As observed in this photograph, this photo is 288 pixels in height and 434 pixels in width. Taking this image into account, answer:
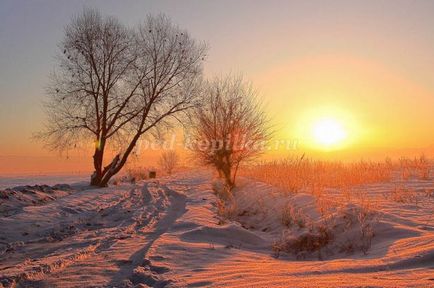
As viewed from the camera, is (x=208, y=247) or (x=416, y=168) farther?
(x=416, y=168)

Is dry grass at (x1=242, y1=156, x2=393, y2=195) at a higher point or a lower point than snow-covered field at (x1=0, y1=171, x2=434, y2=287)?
higher

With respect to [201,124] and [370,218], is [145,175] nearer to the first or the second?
[201,124]

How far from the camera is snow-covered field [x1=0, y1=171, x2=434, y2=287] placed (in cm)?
438

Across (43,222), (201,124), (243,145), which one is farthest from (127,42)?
(43,222)

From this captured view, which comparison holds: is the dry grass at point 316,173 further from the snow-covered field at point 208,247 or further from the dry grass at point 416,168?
the snow-covered field at point 208,247

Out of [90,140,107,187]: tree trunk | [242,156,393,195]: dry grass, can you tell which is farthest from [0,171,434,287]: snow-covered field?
[90,140,107,187]: tree trunk

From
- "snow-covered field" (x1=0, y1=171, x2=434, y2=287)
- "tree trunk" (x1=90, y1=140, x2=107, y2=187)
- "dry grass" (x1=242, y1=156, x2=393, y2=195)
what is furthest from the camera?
"tree trunk" (x1=90, y1=140, x2=107, y2=187)

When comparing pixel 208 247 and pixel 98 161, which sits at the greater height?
pixel 98 161

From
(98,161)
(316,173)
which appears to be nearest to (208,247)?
(316,173)

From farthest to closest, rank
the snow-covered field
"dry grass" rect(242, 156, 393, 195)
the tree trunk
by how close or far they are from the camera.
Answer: the tree trunk
"dry grass" rect(242, 156, 393, 195)
the snow-covered field

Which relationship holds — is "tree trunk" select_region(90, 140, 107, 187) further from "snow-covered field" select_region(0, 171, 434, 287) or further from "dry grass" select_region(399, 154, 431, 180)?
"dry grass" select_region(399, 154, 431, 180)

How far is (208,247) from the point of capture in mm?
6348

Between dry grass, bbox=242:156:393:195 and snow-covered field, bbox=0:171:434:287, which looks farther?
dry grass, bbox=242:156:393:195

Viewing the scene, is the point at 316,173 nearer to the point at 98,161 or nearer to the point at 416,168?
the point at 416,168
